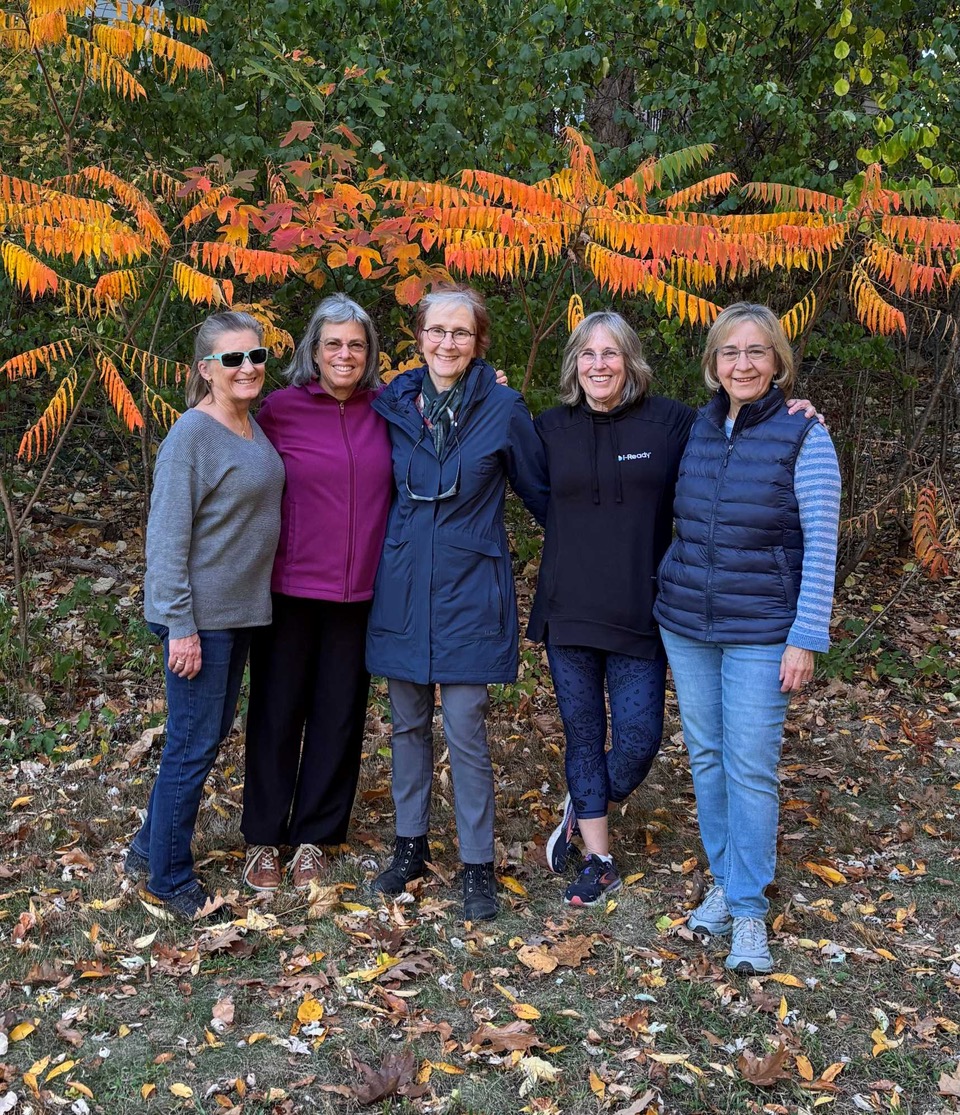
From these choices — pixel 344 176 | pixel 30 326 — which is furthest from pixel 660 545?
pixel 30 326

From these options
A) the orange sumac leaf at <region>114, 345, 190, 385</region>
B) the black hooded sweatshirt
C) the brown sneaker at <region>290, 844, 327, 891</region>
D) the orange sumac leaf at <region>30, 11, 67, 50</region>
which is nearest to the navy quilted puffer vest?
the black hooded sweatshirt

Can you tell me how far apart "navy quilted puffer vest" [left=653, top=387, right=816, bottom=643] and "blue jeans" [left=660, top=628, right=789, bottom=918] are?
12 centimetres

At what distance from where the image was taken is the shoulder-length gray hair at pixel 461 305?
4168 millimetres

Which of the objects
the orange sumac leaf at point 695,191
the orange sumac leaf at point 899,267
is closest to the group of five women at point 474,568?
the orange sumac leaf at point 695,191

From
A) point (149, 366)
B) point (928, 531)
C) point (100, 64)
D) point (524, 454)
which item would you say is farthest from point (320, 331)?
point (928, 531)

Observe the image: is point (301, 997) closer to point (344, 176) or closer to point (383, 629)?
point (383, 629)

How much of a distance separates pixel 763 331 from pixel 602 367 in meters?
0.60

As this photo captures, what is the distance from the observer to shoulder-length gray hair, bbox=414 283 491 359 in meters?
4.17

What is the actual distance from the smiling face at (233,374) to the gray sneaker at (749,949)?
2.69 meters

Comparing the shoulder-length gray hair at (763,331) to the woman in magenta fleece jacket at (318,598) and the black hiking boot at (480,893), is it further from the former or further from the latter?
the black hiking boot at (480,893)

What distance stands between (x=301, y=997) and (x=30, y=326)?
232 inches

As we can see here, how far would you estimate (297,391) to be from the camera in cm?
434

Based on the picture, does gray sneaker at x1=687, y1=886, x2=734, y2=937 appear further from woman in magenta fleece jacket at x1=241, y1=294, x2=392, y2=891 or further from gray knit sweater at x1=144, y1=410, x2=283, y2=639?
gray knit sweater at x1=144, y1=410, x2=283, y2=639

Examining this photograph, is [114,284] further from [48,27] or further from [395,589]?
[395,589]
